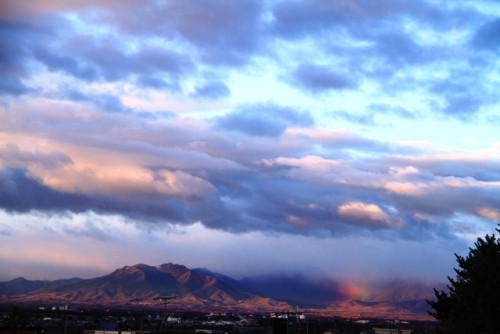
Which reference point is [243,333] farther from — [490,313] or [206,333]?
[490,313]

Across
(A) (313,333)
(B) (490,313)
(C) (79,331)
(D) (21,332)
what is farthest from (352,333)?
(B) (490,313)

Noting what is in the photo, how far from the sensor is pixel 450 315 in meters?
48.4

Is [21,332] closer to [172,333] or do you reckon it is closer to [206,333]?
[206,333]

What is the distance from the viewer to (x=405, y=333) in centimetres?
13775

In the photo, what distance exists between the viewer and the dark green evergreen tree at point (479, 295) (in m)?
45.2

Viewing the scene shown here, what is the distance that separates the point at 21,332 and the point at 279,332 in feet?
197

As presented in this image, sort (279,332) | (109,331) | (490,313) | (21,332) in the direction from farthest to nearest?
(109,331) → (21,332) → (490,313) → (279,332)

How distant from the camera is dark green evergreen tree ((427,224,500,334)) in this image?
4519 centimetres

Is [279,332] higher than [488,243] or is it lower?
lower

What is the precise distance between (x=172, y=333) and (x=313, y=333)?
1154 inches

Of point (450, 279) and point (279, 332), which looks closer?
point (279, 332)

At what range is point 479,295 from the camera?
4584 cm

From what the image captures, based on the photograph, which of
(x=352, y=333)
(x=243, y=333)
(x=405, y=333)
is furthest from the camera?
(x=352, y=333)

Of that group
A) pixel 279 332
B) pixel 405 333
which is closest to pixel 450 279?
pixel 279 332
